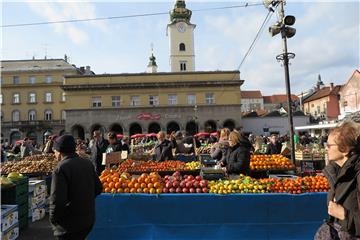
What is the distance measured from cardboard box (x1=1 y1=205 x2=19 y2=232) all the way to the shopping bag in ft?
15.4

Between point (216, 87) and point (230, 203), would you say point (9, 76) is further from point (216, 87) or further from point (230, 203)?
point (230, 203)

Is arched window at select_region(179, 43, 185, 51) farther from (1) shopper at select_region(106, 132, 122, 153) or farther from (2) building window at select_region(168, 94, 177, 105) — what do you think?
(1) shopper at select_region(106, 132, 122, 153)

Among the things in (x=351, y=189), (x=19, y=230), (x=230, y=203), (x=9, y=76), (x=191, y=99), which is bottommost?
(x=19, y=230)

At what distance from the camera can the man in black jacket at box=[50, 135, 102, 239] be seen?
3.40 meters

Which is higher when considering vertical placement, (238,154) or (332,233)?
(238,154)

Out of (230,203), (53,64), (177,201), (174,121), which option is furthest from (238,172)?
(53,64)

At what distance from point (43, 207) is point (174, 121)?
37709mm

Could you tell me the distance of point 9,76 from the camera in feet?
193

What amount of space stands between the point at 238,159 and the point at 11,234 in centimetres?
420

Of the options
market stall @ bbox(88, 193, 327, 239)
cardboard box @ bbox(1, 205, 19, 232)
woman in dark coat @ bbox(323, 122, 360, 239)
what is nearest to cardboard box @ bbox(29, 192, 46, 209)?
cardboard box @ bbox(1, 205, 19, 232)

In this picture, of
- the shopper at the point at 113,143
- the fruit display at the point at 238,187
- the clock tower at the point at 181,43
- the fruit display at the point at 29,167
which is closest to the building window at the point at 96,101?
the clock tower at the point at 181,43

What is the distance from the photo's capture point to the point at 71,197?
138 inches

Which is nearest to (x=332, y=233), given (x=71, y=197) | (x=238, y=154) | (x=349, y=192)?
(x=349, y=192)

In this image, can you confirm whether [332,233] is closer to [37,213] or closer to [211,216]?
[211,216]
